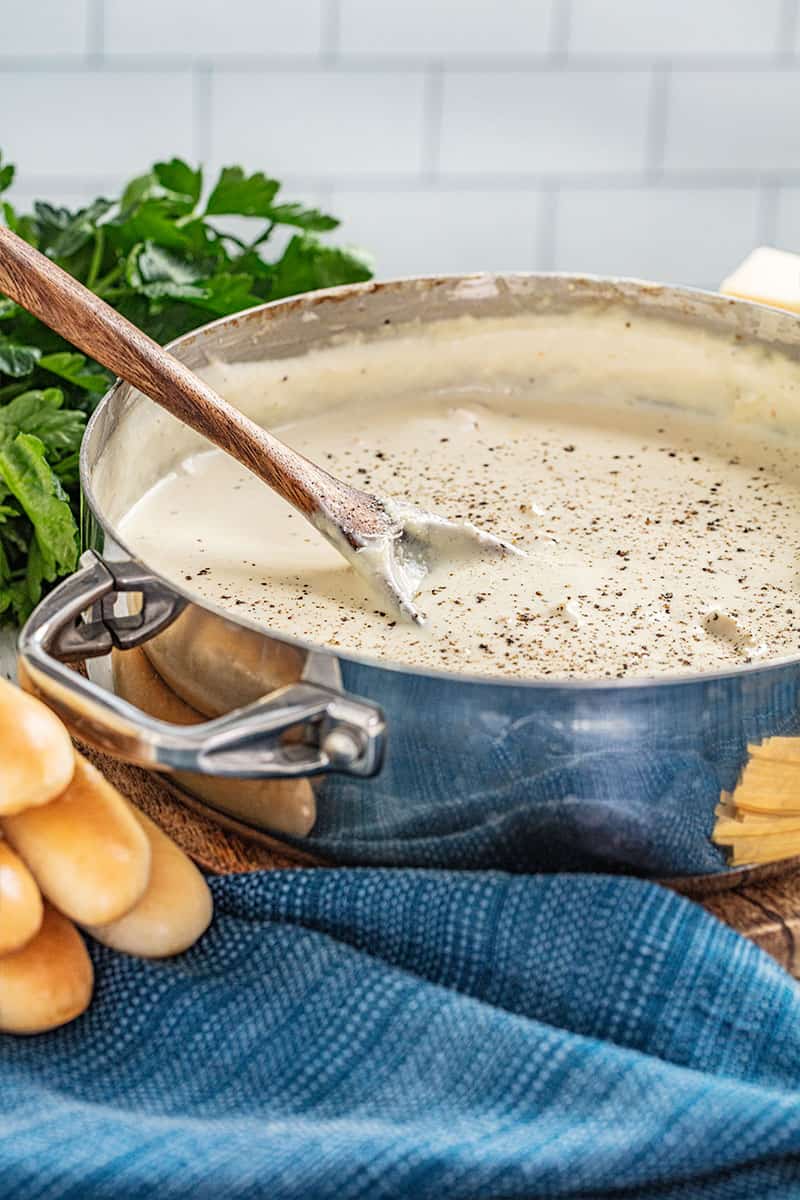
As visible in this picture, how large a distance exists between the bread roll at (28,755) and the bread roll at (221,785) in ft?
0.37

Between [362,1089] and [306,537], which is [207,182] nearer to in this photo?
[306,537]

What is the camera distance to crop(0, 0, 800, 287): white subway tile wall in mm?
2205

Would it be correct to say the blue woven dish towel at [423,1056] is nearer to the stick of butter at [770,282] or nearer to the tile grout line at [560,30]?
the stick of butter at [770,282]

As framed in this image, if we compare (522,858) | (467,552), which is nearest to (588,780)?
(522,858)

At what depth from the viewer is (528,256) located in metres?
2.45

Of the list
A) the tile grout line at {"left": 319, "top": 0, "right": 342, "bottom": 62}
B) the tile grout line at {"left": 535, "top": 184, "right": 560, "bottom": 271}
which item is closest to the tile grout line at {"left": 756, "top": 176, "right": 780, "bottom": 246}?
the tile grout line at {"left": 535, "top": 184, "right": 560, "bottom": 271}

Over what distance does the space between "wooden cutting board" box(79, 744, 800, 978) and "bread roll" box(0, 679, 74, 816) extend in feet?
0.53

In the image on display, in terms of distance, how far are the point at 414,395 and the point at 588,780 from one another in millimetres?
678

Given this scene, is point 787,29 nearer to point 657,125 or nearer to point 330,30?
point 657,125

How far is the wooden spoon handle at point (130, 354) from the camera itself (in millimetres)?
1052

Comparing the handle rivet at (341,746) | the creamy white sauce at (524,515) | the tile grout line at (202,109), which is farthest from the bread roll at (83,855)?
the tile grout line at (202,109)

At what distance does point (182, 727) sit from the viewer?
852mm

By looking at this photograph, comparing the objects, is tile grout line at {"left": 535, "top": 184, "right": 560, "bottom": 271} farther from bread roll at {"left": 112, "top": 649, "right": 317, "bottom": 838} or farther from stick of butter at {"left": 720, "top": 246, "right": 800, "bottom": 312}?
bread roll at {"left": 112, "top": 649, "right": 317, "bottom": 838}

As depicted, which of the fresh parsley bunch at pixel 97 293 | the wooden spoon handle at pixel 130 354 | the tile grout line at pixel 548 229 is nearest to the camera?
the wooden spoon handle at pixel 130 354
